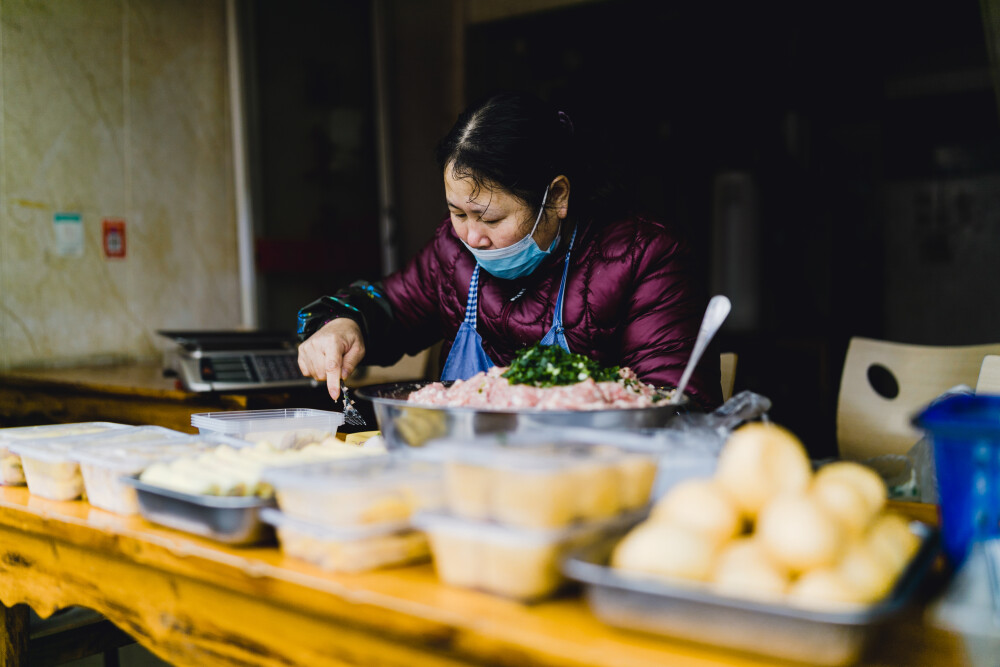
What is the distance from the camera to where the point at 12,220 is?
3.38 meters

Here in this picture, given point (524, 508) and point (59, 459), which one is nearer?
point (524, 508)

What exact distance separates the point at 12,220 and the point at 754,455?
135 inches

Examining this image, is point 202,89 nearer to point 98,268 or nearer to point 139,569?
point 98,268

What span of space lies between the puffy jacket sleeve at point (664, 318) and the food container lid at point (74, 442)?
3.17 ft

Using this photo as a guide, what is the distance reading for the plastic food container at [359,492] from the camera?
0.94 meters

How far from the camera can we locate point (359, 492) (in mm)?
938

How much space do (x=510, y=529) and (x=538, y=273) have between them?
1184mm

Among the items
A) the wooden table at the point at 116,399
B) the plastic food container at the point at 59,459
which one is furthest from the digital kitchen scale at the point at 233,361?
the plastic food container at the point at 59,459

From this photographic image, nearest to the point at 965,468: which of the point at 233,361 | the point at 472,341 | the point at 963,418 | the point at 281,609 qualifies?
the point at 963,418

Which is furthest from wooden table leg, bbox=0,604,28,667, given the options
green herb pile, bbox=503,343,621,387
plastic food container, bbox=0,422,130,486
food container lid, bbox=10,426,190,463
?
green herb pile, bbox=503,343,621,387

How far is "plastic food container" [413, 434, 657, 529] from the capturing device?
2.74 feet

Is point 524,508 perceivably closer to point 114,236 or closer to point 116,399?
point 116,399

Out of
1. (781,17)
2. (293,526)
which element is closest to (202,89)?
(293,526)

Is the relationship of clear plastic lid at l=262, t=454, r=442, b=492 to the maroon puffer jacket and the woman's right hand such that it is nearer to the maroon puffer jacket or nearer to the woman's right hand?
the woman's right hand
